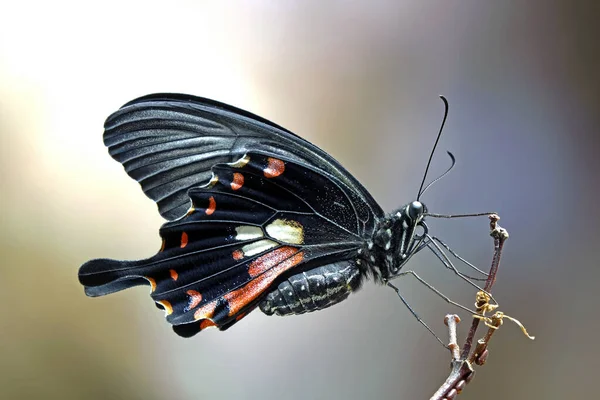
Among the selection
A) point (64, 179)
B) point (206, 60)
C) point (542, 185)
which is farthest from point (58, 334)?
point (542, 185)

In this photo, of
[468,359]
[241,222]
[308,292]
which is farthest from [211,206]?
[468,359]

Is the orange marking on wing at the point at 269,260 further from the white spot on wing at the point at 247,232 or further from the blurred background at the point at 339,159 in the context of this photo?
the blurred background at the point at 339,159

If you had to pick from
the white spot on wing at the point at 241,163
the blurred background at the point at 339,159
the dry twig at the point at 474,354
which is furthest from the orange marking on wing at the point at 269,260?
the blurred background at the point at 339,159

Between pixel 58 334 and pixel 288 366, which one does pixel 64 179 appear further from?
pixel 288 366

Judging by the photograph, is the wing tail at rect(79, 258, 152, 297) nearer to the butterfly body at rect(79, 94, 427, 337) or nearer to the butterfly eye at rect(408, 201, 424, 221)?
the butterfly body at rect(79, 94, 427, 337)

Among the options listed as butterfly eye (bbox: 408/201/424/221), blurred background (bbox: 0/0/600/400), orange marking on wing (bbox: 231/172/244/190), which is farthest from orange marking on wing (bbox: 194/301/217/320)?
blurred background (bbox: 0/0/600/400)

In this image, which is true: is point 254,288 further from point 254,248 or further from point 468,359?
point 468,359
